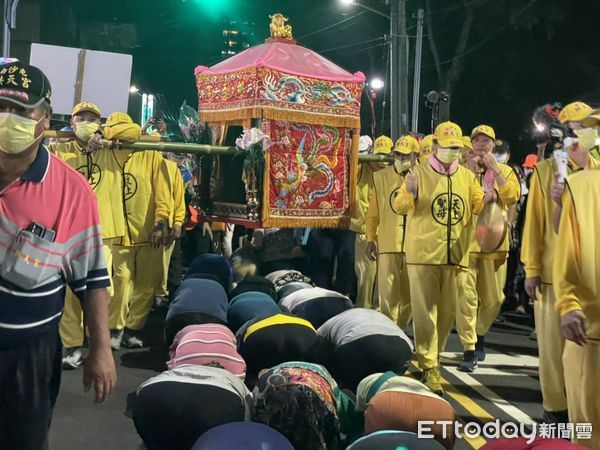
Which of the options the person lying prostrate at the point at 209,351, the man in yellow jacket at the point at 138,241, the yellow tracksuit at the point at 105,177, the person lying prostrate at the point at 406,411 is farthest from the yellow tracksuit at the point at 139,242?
the person lying prostrate at the point at 406,411

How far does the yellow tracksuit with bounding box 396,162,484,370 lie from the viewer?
218 inches

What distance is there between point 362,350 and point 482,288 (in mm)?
2697

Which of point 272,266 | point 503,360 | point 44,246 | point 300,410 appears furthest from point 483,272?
point 44,246

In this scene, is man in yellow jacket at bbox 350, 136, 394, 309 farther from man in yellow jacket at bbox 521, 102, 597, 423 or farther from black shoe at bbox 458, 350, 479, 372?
man in yellow jacket at bbox 521, 102, 597, 423

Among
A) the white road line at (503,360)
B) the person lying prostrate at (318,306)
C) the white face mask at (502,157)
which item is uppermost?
the white face mask at (502,157)

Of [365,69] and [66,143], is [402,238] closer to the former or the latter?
[66,143]

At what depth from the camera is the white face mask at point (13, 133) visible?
255 centimetres

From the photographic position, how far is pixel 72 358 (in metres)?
5.86

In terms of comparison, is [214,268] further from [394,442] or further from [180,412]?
[394,442]

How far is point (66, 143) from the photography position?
6.39 metres

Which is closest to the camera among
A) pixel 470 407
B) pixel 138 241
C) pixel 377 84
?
pixel 470 407

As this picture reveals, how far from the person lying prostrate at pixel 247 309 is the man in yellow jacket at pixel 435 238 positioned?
48.0 inches

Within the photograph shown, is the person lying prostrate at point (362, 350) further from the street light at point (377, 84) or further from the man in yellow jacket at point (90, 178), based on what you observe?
the street light at point (377, 84)

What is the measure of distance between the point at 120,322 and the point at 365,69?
29303mm
